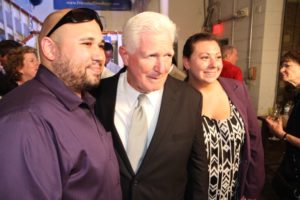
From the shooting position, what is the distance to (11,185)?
641mm

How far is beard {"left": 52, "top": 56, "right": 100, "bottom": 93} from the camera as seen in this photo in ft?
2.87

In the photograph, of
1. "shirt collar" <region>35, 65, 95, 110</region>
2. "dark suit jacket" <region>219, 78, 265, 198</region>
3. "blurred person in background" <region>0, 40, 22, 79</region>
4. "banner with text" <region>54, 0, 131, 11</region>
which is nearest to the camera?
"shirt collar" <region>35, 65, 95, 110</region>

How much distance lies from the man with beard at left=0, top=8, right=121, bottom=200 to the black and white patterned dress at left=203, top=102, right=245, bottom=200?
1.74 ft

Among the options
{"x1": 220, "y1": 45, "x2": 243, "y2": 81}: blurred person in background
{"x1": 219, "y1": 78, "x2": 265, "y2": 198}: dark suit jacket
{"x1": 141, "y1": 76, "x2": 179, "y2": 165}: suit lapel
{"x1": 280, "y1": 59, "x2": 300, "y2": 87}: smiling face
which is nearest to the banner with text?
{"x1": 220, "y1": 45, "x2": 243, "y2": 81}: blurred person in background

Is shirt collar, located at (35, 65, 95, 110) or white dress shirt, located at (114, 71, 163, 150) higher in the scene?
shirt collar, located at (35, 65, 95, 110)

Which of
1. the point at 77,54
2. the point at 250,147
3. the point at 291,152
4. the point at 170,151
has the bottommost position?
the point at 291,152

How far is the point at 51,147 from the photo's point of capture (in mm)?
708

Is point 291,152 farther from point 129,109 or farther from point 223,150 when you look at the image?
point 129,109

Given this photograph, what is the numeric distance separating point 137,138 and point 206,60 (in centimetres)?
55

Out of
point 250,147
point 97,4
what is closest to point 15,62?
point 250,147

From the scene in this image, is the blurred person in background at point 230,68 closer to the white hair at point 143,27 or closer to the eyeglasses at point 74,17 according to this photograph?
the white hair at point 143,27

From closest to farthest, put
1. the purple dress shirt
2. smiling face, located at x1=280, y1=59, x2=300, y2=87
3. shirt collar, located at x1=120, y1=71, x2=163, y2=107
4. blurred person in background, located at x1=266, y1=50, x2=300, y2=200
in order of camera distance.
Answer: the purple dress shirt < shirt collar, located at x1=120, y1=71, x2=163, y2=107 < blurred person in background, located at x1=266, y1=50, x2=300, y2=200 < smiling face, located at x1=280, y1=59, x2=300, y2=87

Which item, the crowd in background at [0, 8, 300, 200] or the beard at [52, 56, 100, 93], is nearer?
the crowd in background at [0, 8, 300, 200]

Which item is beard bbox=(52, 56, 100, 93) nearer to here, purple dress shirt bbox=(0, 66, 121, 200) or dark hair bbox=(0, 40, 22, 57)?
purple dress shirt bbox=(0, 66, 121, 200)
